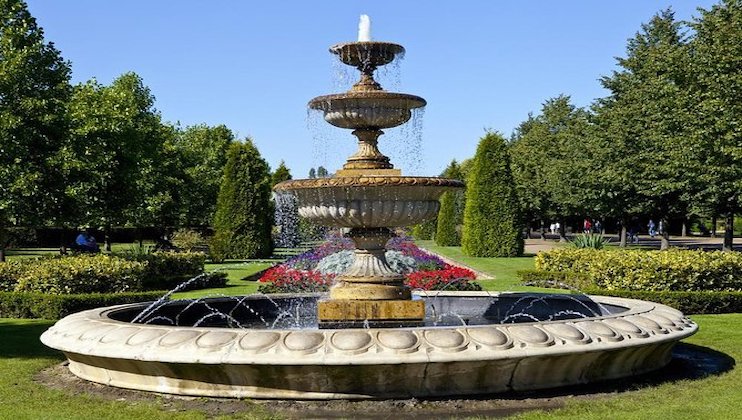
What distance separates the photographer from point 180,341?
23.0 feet

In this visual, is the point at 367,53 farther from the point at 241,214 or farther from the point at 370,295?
the point at 241,214

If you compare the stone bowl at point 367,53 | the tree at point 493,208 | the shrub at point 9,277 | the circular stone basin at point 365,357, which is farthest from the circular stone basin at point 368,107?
the tree at point 493,208

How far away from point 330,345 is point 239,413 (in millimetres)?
982

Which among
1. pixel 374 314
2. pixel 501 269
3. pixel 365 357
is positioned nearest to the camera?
pixel 365 357

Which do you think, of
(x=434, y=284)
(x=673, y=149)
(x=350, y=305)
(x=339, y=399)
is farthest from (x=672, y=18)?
(x=339, y=399)

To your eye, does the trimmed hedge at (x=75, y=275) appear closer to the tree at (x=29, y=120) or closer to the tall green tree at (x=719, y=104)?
the tree at (x=29, y=120)

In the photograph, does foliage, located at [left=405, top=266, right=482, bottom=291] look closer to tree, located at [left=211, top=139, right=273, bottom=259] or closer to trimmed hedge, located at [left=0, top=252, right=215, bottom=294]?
trimmed hedge, located at [left=0, top=252, right=215, bottom=294]

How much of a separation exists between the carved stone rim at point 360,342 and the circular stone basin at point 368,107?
12.3ft

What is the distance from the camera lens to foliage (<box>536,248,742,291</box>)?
1483 cm

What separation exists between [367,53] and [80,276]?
9008mm

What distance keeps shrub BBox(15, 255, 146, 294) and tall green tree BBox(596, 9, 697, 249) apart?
17651mm

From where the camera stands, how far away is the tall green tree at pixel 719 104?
21.4 m

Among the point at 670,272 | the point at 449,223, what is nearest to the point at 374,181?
the point at 670,272

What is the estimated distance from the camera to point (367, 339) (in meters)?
6.73
